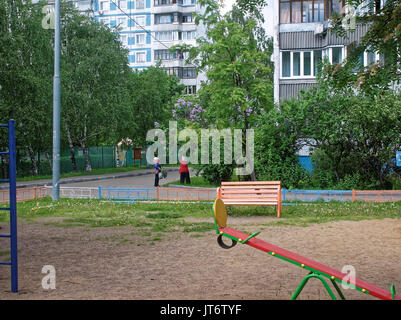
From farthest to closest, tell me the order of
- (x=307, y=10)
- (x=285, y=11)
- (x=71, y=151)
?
(x=71, y=151), (x=285, y=11), (x=307, y=10)

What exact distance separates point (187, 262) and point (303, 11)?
25902mm

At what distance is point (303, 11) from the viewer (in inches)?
1245

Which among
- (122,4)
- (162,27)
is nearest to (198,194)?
(162,27)

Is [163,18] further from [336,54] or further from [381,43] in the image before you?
[381,43]

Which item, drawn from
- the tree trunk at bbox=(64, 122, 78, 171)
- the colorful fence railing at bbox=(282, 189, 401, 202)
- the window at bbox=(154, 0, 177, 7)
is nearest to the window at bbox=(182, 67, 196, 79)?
the window at bbox=(154, 0, 177, 7)

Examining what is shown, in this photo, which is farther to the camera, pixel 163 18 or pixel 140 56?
pixel 140 56

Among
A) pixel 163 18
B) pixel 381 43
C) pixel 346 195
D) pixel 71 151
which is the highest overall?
pixel 163 18

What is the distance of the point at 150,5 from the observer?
8194cm

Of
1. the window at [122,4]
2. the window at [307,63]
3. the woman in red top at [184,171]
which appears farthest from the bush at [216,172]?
the window at [122,4]

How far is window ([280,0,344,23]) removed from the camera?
1232 inches

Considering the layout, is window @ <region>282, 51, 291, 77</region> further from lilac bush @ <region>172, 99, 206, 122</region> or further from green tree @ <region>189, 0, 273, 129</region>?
green tree @ <region>189, 0, 273, 129</region>

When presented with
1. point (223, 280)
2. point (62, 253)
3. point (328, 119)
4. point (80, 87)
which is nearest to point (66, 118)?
point (80, 87)

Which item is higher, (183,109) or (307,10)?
(307,10)

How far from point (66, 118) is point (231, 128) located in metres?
19.5
